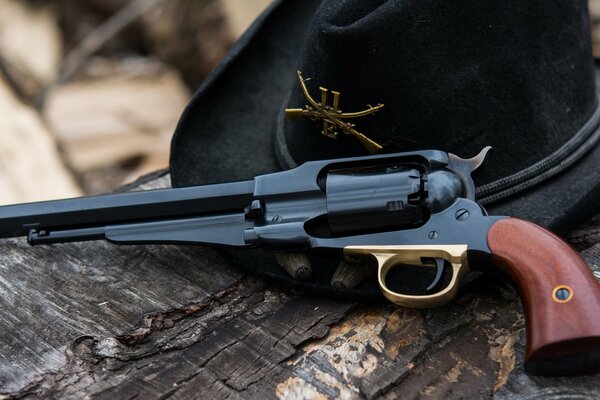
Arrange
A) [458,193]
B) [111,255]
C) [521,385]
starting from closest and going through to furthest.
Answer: [521,385], [458,193], [111,255]

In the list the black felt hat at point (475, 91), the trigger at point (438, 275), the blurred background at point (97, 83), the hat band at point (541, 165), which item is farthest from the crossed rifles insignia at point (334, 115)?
the blurred background at point (97, 83)

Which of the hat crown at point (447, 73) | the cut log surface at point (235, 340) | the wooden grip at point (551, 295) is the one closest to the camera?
the wooden grip at point (551, 295)

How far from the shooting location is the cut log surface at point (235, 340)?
1227 mm

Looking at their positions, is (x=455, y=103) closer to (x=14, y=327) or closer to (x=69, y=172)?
(x=14, y=327)

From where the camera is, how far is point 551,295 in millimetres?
1152

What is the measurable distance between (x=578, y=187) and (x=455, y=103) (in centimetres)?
32

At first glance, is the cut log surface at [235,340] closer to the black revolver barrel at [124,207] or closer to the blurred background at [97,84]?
the black revolver barrel at [124,207]

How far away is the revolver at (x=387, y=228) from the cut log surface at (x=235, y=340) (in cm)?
8

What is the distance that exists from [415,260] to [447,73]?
0.37 m

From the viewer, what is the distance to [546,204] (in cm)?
142

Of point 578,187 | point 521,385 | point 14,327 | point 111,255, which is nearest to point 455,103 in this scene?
point 578,187

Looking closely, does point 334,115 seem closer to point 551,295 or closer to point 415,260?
point 415,260

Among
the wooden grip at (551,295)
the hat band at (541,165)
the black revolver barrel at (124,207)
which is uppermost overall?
the black revolver barrel at (124,207)

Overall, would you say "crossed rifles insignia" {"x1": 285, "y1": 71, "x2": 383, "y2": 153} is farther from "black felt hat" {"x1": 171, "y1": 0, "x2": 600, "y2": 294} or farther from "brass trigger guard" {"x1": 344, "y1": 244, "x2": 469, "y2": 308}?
"brass trigger guard" {"x1": 344, "y1": 244, "x2": 469, "y2": 308}
